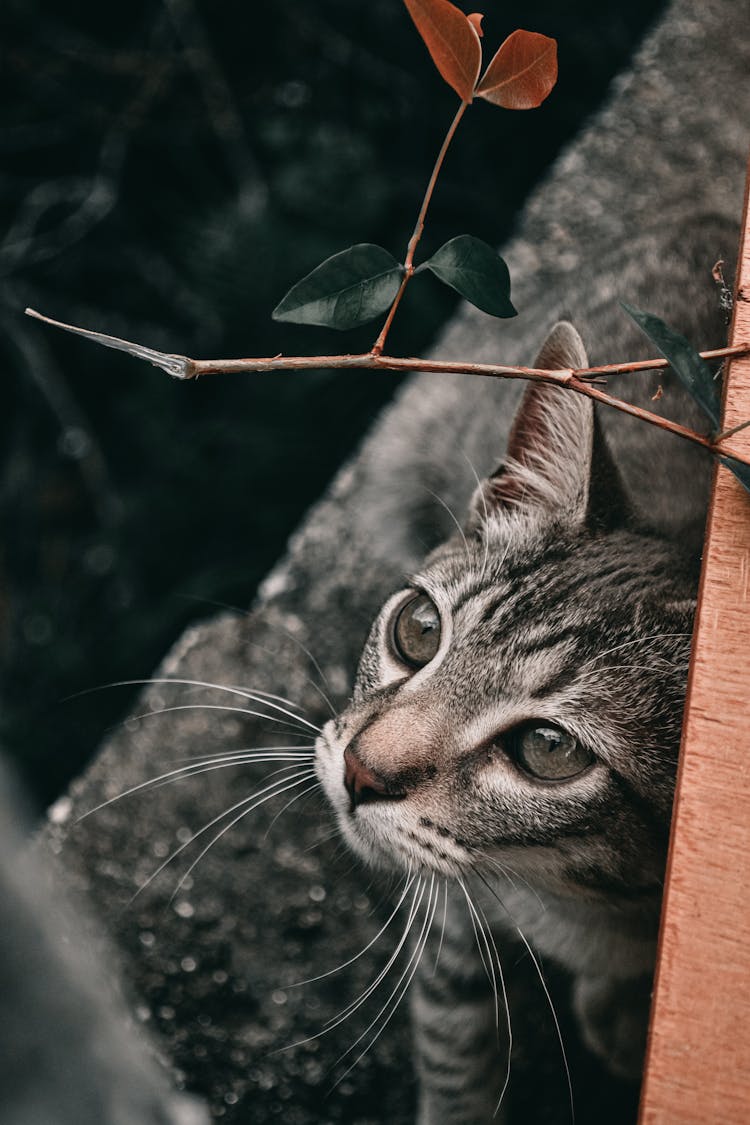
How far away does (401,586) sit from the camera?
969mm

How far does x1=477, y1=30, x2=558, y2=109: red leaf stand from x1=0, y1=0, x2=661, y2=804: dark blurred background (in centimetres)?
94

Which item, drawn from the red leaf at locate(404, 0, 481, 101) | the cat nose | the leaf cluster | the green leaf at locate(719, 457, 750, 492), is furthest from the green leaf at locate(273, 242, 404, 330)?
the cat nose

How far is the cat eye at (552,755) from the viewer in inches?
29.7

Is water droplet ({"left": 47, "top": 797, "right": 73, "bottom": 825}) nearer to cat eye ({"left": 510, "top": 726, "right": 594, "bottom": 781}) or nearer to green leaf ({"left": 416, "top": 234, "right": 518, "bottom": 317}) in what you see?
cat eye ({"left": 510, "top": 726, "right": 594, "bottom": 781})

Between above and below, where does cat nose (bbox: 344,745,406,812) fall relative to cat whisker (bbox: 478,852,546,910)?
above

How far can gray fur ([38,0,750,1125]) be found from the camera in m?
0.96

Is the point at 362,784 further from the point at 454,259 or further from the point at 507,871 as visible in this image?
the point at 454,259

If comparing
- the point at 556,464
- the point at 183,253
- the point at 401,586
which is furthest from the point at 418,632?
the point at 183,253

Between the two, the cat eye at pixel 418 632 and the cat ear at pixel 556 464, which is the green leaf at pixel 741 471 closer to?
the cat ear at pixel 556 464

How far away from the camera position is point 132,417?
6.32ft

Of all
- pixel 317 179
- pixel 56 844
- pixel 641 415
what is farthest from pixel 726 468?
pixel 317 179

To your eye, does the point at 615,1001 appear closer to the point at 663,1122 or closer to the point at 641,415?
the point at 663,1122

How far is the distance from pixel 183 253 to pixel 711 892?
1.64m

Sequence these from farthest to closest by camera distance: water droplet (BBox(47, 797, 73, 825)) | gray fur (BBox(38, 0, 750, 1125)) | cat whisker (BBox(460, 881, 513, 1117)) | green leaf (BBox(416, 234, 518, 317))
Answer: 1. water droplet (BBox(47, 797, 73, 825))
2. gray fur (BBox(38, 0, 750, 1125))
3. cat whisker (BBox(460, 881, 513, 1117))
4. green leaf (BBox(416, 234, 518, 317))
